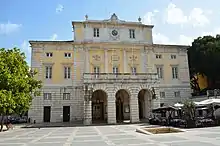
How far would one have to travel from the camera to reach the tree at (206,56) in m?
40.6

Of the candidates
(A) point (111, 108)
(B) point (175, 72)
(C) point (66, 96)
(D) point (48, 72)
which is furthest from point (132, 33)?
(D) point (48, 72)

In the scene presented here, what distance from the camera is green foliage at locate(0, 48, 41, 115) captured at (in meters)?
22.1

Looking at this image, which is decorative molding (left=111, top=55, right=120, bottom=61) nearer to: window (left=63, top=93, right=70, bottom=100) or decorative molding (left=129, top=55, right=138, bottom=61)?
decorative molding (left=129, top=55, right=138, bottom=61)

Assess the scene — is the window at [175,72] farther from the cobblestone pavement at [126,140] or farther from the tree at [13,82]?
the tree at [13,82]

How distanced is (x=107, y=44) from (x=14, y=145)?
25566mm

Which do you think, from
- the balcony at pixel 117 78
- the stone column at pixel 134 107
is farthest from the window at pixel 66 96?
the stone column at pixel 134 107


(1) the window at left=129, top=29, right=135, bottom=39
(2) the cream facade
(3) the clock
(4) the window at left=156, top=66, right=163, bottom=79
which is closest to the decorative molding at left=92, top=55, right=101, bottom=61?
(2) the cream facade

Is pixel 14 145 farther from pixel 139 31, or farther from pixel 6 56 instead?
pixel 139 31

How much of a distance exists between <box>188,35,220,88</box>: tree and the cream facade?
459 cm

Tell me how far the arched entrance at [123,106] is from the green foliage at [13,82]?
49.5ft

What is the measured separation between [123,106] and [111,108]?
5.96m

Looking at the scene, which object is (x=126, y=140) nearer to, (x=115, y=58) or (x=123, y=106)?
(x=123, y=106)

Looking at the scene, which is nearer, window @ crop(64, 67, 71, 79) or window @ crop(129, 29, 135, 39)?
window @ crop(64, 67, 71, 79)

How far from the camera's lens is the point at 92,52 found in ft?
120
